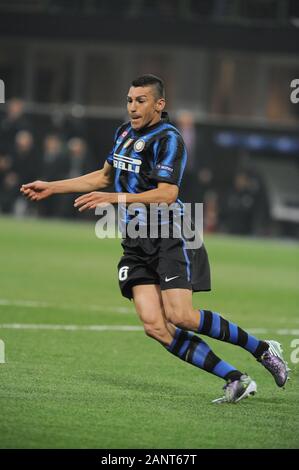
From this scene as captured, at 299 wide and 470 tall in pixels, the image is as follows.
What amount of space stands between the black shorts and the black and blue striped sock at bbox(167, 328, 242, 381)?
42 centimetres

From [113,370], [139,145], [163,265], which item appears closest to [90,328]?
[113,370]

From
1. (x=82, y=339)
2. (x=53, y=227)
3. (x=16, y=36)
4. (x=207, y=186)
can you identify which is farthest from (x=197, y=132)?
(x=82, y=339)

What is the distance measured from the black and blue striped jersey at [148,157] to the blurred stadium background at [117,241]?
166cm

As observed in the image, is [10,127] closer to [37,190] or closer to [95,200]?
[37,190]

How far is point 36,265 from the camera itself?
19.9 m

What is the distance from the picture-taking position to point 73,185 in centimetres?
953

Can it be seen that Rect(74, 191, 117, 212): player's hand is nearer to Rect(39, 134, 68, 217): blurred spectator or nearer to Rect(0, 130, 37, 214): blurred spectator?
Rect(39, 134, 68, 217): blurred spectator

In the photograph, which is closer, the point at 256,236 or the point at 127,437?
the point at 127,437

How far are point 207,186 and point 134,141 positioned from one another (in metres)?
20.4

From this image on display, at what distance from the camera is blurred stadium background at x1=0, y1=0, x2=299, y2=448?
8359 mm

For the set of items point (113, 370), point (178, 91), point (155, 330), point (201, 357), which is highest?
point (178, 91)

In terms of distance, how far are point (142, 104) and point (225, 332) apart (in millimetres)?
1884

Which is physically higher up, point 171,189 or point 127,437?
point 171,189

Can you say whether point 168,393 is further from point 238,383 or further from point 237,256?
point 237,256
